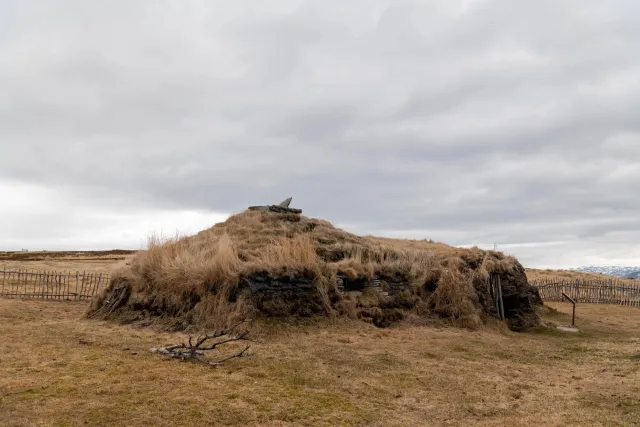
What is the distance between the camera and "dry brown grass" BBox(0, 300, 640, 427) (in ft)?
19.1

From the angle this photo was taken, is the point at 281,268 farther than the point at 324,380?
Yes

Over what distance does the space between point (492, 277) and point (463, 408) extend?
947 centimetres

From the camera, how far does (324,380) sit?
759 centimetres

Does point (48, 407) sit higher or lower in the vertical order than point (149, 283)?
lower

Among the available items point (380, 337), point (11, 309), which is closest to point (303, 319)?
point (380, 337)

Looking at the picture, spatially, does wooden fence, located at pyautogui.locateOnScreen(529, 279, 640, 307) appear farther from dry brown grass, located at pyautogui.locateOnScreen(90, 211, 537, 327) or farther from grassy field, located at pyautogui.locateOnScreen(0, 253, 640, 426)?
grassy field, located at pyautogui.locateOnScreen(0, 253, 640, 426)

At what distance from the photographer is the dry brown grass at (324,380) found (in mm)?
5816

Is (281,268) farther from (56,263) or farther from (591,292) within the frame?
(56,263)

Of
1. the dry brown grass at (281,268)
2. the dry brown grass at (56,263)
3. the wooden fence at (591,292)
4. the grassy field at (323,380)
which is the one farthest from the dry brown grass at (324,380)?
the wooden fence at (591,292)

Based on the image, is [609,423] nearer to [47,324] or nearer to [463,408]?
[463,408]

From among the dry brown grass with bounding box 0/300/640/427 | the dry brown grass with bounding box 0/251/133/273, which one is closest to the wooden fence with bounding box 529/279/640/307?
the dry brown grass with bounding box 0/300/640/427

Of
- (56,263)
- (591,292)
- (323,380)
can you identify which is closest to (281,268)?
(323,380)

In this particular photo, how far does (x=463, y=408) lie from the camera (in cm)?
636

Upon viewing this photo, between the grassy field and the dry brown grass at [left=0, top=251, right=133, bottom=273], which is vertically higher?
the dry brown grass at [left=0, top=251, right=133, bottom=273]
